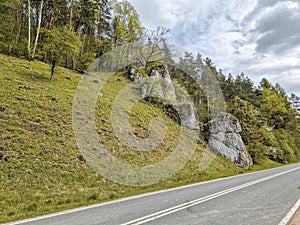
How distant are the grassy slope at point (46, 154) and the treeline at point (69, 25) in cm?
879

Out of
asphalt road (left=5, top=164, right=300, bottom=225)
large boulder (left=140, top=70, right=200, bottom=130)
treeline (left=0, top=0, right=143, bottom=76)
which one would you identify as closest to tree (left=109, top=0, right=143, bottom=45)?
treeline (left=0, top=0, right=143, bottom=76)

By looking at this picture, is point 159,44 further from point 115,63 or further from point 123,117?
point 123,117

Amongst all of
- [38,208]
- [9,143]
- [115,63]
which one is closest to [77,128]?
[9,143]

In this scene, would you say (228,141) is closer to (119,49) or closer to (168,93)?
(168,93)

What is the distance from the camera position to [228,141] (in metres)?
28.8

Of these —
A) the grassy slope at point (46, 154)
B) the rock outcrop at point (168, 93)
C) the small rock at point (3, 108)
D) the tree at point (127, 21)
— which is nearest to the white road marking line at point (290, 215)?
the grassy slope at point (46, 154)

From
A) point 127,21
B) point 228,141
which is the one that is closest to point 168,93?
point 228,141

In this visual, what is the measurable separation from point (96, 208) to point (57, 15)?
40.1 meters

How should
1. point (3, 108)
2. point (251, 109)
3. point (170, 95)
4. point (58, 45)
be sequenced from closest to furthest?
point (3, 108)
point (58, 45)
point (170, 95)
point (251, 109)

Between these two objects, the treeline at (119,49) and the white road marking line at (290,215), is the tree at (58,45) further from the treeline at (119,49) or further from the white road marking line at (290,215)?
the white road marking line at (290,215)

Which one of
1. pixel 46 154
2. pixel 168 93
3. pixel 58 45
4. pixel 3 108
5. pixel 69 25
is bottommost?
pixel 46 154

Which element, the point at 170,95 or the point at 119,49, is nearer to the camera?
the point at 170,95

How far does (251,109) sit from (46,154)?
3300cm

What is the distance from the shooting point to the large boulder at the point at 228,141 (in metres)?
27.0
